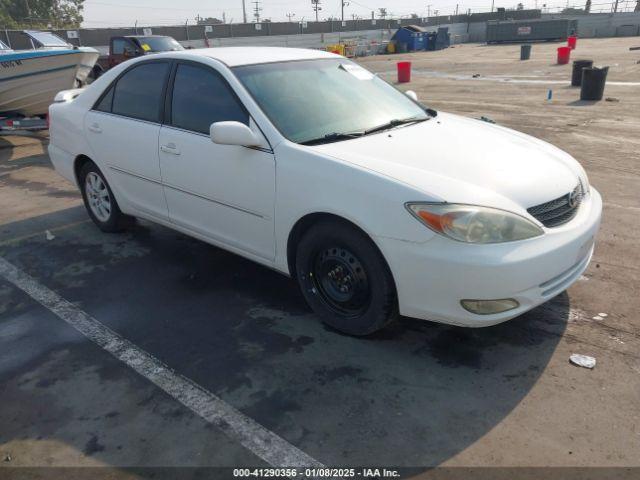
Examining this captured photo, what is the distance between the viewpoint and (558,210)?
3107 millimetres

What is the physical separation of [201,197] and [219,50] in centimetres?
127

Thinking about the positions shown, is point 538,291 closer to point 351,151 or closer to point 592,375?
point 592,375

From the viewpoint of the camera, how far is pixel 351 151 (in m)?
3.25

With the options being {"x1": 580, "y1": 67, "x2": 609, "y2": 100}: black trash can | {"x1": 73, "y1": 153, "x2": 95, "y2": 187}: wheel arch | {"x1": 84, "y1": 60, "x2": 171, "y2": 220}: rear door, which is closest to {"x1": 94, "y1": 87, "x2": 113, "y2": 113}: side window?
{"x1": 84, "y1": 60, "x2": 171, "y2": 220}: rear door

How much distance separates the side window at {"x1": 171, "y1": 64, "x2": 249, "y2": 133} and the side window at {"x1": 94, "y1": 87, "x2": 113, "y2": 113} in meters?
0.99

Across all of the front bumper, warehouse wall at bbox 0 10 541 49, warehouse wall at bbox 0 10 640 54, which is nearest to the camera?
the front bumper

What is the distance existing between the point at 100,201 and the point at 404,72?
50.6 ft

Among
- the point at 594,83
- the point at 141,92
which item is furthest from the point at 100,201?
the point at 594,83

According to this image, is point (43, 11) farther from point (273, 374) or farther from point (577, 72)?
point (273, 374)

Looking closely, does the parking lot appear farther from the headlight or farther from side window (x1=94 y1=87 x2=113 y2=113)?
side window (x1=94 y1=87 x2=113 y2=113)

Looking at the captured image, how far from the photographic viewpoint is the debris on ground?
302 cm

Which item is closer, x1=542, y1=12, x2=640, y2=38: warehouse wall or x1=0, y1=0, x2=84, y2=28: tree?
x1=542, y1=12, x2=640, y2=38: warehouse wall

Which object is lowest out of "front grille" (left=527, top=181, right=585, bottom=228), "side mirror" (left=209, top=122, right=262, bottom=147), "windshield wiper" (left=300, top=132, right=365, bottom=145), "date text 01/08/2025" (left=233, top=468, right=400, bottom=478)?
"date text 01/08/2025" (left=233, top=468, right=400, bottom=478)

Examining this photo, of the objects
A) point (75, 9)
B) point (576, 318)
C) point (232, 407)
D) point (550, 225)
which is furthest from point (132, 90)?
point (75, 9)
